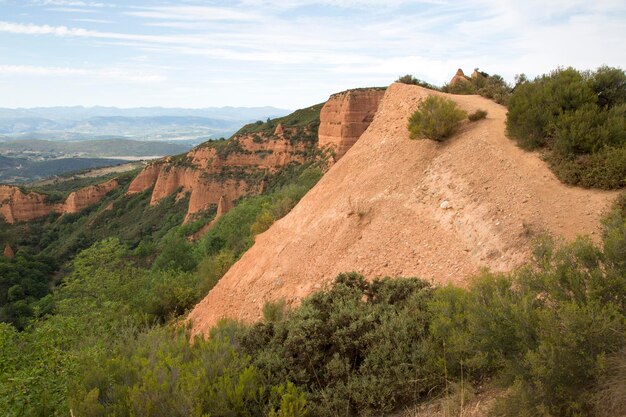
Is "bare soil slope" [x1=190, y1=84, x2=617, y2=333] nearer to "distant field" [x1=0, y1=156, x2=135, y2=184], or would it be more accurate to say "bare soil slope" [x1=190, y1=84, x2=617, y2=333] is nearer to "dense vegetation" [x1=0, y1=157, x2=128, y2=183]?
"distant field" [x1=0, y1=156, x2=135, y2=184]

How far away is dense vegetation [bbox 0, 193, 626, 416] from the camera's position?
400 centimetres

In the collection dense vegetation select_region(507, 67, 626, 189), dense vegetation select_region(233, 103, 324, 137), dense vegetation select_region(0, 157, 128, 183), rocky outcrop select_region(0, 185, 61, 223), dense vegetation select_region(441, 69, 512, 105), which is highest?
dense vegetation select_region(233, 103, 324, 137)

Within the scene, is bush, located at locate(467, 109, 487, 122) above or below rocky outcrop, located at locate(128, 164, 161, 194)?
above

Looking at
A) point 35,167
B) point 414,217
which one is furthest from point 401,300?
point 35,167

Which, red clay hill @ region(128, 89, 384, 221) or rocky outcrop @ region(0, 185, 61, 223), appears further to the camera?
rocky outcrop @ region(0, 185, 61, 223)

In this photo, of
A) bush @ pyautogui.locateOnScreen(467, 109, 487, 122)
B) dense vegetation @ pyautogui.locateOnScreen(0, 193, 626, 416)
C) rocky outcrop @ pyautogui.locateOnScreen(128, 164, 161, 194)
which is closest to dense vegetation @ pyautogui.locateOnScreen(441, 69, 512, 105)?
bush @ pyautogui.locateOnScreen(467, 109, 487, 122)

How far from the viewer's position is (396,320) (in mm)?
6133

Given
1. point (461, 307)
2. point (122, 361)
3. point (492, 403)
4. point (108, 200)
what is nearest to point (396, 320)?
point (461, 307)

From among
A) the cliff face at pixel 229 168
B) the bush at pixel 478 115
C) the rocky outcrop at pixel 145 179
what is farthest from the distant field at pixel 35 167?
the bush at pixel 478 115

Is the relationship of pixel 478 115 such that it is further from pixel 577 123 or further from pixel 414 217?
pixel 414 217

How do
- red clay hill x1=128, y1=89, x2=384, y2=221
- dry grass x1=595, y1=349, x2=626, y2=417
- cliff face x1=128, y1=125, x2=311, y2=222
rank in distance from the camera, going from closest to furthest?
dry grass x1=595, y1=349, x2=626, y2=417
red clay hill x1=128, y1=89, x2=384, y2=221
cliff face x1=128, y1=125, x2=311, y2=222

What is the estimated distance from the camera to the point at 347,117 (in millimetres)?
45312

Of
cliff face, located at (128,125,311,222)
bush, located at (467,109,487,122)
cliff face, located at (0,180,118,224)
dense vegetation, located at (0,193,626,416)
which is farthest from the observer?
cliff face, located at (0,180,118,224)

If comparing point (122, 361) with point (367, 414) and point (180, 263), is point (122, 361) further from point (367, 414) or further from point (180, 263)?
point (180, 263)
